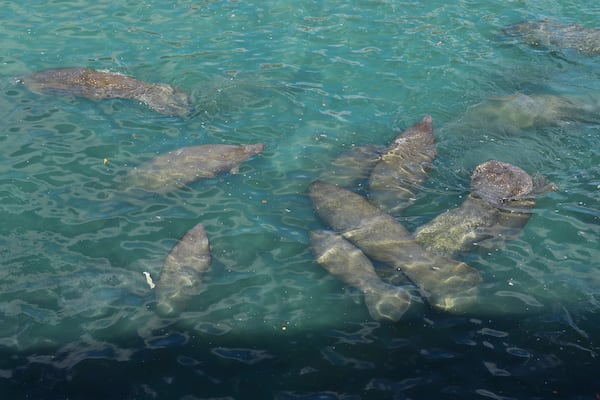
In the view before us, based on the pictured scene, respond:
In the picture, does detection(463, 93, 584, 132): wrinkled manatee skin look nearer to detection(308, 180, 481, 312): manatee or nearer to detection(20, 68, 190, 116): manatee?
detection(308, 180, 481, 312): manatee

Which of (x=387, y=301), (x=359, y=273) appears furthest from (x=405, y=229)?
(x=387, y=301)

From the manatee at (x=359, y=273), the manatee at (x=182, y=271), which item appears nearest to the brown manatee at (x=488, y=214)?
the manatee at (x=359, y=273)

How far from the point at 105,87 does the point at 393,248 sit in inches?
256

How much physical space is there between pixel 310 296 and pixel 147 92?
5.82 metres

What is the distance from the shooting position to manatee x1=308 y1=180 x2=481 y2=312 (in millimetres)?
7363

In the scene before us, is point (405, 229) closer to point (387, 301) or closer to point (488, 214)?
point (488, 214)

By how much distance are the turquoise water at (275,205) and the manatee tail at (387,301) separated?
108 millimetres

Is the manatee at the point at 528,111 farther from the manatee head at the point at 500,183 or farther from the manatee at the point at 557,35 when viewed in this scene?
the manatee at the point at 557,35

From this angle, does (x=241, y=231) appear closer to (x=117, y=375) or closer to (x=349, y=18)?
(x=117, y=375)

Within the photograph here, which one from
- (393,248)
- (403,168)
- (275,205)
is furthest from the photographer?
A: (403,168)

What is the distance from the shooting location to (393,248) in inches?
315

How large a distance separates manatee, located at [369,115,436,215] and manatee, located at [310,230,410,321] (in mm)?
1068

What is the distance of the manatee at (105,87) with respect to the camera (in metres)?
11.3

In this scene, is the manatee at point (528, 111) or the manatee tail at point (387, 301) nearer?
the manatee tail at point (387, 301)
